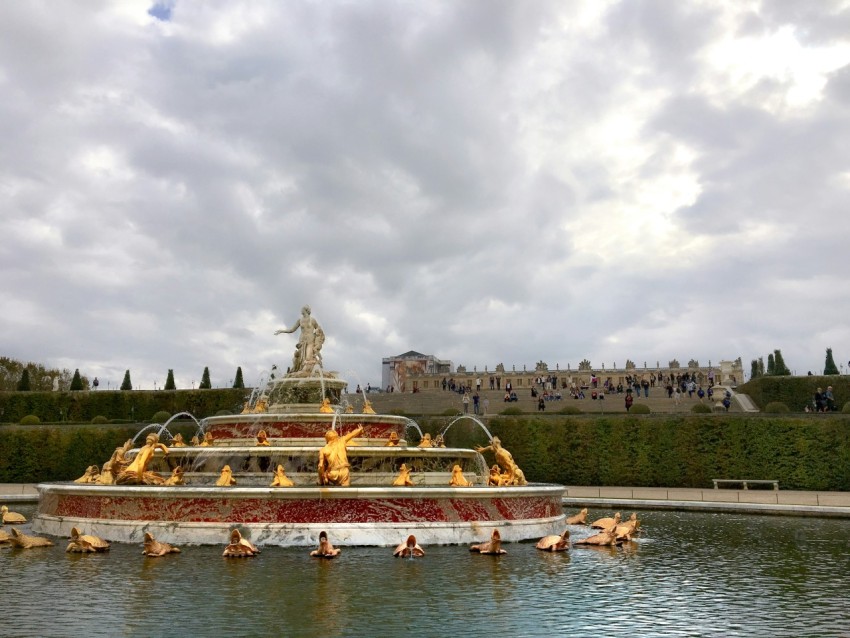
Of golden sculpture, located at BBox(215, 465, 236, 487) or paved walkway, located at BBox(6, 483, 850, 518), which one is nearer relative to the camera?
golden sculpture, located at BBox(215, 465, 236, 487)

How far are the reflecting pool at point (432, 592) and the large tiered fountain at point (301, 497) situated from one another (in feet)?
1.75

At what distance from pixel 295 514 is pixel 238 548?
163 cm

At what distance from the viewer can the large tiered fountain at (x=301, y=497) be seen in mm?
14438

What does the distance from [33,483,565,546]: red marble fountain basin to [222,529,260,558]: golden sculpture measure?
1165 millimetres

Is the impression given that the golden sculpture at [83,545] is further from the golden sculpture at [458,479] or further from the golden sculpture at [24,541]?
the golden sculpture at [458,479]

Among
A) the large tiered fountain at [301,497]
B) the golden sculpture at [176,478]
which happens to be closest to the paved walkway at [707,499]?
the large tiered fountain at [301,497]

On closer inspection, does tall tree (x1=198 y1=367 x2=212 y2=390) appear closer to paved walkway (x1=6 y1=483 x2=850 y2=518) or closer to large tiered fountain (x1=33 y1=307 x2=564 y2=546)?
paved walkway (x1=6 y1=483 x2=850 y2=518)

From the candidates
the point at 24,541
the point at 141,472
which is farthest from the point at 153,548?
the point at 141,472

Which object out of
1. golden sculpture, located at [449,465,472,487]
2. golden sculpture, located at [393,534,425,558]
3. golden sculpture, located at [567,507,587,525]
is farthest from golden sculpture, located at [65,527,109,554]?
golden sculpture, located at [567,507,587,525]

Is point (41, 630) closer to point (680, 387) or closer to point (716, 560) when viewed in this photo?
point (716, 560)

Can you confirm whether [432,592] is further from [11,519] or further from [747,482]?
[747,482]

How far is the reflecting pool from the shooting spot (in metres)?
8.70

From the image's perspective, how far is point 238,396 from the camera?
50156mm

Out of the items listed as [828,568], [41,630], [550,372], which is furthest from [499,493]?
[550,372]
